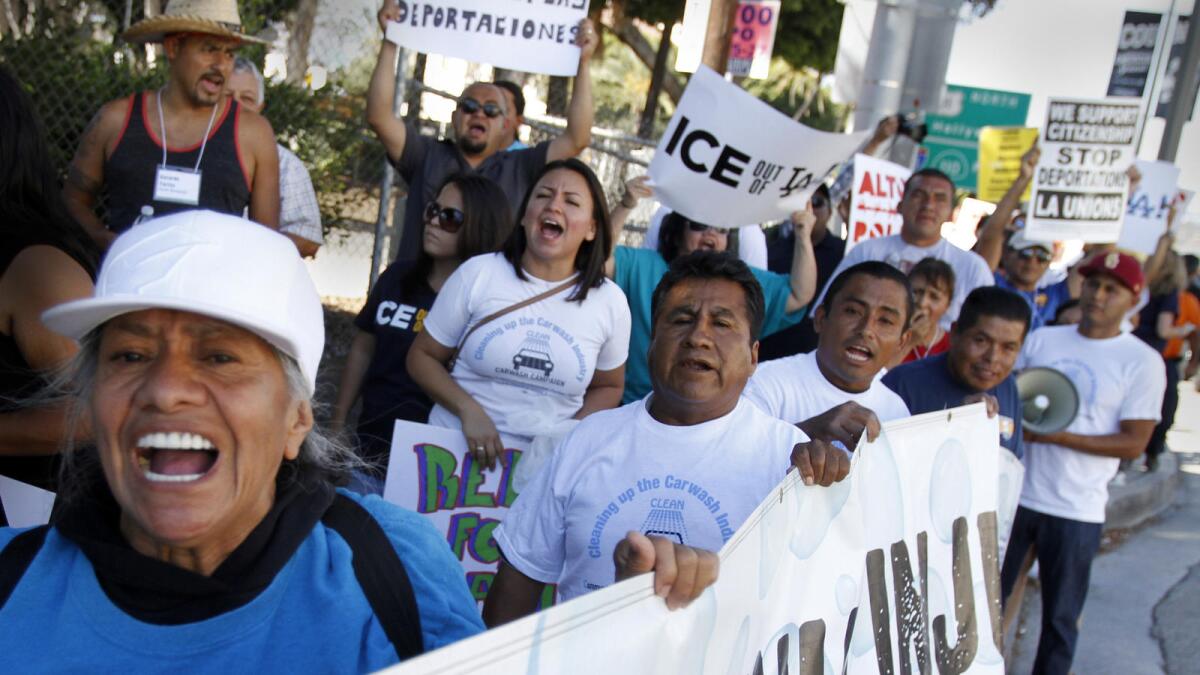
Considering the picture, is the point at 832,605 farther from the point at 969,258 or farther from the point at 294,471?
the point at 969,258

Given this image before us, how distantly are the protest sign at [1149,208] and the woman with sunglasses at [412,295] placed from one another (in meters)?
8.30

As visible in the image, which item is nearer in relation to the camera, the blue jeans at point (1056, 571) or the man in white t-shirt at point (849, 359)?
the man in white t-shirt at point (849, 359)

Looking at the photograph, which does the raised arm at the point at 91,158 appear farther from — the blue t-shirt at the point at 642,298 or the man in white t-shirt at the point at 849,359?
the man in white t-shirt at the point at 849,359

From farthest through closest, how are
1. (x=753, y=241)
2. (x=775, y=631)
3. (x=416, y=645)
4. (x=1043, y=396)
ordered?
(x=753, y=241) → (x=1043, y=396) → (x=775, y=631) → (x=416, y=645)

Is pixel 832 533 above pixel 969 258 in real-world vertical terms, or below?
below

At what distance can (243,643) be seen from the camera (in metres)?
1.79

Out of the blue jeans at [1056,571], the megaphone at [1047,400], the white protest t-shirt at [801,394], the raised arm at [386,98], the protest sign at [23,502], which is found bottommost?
the blue jeans at [1056,571]

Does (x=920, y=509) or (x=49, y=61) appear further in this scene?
(x=49, y=61)

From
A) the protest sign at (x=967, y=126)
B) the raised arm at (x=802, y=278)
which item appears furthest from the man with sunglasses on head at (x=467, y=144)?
the protest sign at (x=967, y=126)

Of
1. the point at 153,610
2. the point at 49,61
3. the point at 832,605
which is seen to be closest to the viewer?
the point at 153,610

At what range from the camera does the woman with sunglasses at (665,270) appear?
5.19 m

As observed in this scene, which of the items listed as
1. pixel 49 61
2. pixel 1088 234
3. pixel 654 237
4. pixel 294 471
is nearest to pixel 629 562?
pixel 294 471

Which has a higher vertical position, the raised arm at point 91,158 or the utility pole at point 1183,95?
the utility pole at point 1183,95

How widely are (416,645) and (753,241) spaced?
14.8 feet
